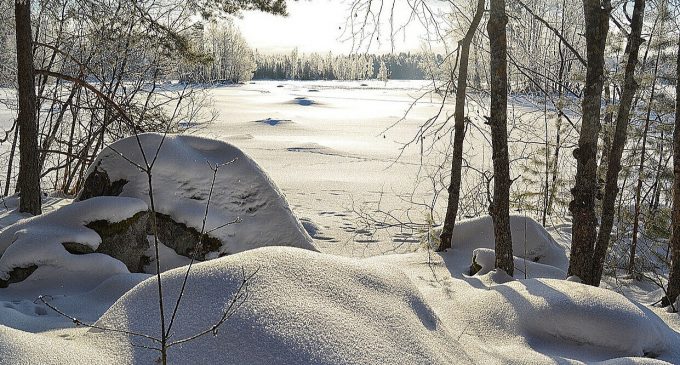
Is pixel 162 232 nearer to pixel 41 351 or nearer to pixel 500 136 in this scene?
pixel 500 136

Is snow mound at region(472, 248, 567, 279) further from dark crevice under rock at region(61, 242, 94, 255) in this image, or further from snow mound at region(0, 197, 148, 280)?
dark crevice under rock at region(61, 242, 94, 255)

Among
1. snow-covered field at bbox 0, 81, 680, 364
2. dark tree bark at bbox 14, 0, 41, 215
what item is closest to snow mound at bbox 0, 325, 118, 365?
snow-covered field at bbox 0, 81, 680, 364

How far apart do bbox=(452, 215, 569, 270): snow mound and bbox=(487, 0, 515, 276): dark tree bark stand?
95 cm

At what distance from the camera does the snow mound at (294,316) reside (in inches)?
87.7

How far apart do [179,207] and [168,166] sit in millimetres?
508

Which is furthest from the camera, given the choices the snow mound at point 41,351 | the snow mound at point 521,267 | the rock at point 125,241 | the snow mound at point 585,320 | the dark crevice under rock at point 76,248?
the snow mound at point 521,267

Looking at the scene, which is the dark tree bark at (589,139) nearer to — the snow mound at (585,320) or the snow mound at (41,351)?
the snow mound at (585,320)

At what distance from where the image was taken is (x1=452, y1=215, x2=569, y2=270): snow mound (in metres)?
6.58

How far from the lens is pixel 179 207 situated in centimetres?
608

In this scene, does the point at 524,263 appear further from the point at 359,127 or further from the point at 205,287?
the point at 359,127

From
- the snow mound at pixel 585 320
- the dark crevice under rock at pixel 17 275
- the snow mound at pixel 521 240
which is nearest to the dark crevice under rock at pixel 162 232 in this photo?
the dark crevice under rock at pixel 17 275

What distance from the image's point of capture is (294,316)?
236 centimetres

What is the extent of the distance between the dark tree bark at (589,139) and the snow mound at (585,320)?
1506 millimetres

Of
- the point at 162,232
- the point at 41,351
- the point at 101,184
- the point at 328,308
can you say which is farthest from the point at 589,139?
the point at 101,184
